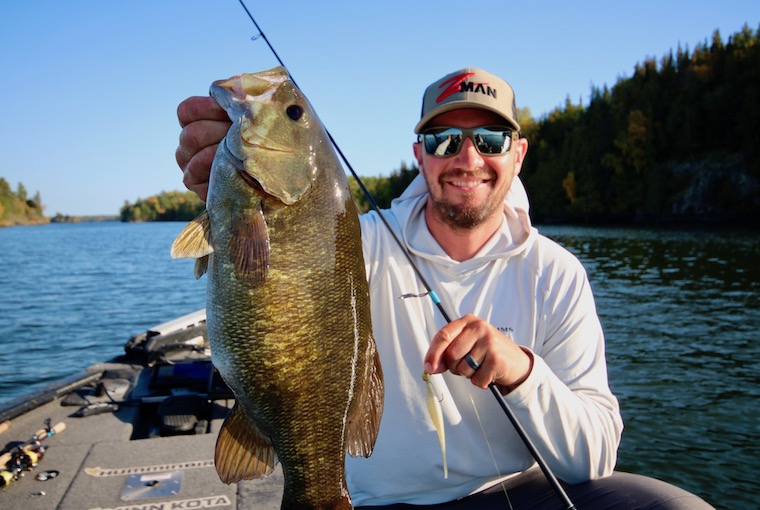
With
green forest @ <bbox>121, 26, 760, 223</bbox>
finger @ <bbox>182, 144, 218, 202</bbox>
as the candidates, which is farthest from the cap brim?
green forest @ <bbox>121, 26, 760, 223</bbox>

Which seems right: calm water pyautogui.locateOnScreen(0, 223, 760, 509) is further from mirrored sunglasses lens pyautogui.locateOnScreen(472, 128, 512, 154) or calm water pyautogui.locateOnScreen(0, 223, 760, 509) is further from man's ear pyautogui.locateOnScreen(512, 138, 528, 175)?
mirrored sunglasses lens pyautogui.locateOnScreen(472, 128, 512, 154)

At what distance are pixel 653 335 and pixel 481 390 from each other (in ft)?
41.4

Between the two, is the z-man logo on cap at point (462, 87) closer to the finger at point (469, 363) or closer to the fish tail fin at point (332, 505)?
the finger at point (469, 363)

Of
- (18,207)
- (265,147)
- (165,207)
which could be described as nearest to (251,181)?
(265,147)

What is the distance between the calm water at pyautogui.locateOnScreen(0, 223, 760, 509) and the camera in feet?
26.2

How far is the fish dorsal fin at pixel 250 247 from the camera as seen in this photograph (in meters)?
1.85

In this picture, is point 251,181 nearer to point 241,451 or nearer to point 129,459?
point 241,451

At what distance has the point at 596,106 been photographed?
8138cm

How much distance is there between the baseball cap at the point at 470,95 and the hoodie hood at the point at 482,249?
422mm

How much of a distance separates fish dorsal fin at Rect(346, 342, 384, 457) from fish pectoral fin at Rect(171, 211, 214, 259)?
0.65m

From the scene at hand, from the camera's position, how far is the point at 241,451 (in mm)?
2068

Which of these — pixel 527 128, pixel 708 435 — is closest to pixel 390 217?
pixel 708 435

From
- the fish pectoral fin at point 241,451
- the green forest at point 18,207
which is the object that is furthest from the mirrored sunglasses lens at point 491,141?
the green forest at point 18,207

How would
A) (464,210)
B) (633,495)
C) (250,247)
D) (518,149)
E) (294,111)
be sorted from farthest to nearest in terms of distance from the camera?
(518,149), (464,210), (633,495), (294,111), (250,247)
